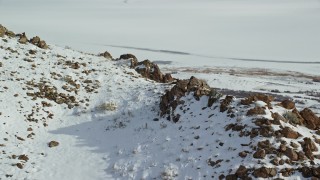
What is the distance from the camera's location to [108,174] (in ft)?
63.7

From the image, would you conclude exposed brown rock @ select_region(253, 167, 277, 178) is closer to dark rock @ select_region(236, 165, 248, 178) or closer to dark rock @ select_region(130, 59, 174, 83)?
dark rock @ select_region(236, 165, 248, 178)

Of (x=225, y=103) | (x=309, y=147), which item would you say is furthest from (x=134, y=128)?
(x=309, y=147)

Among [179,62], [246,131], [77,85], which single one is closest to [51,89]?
[77,85]

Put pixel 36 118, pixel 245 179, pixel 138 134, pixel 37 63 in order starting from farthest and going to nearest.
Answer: pixel 37 63 → pixel 36 118 → pixel 138 134 → pixel 245 179

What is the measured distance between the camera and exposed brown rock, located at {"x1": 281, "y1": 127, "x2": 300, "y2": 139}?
18219mm

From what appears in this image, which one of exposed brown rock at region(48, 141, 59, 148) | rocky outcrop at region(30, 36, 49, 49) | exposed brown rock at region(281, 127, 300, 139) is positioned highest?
rocky outcrop at region(30, 36, 49, 49)

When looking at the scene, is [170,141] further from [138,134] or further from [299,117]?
[299,117]

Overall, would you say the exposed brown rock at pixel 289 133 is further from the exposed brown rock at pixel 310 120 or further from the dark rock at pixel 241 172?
the dark rock at pixel 241 172

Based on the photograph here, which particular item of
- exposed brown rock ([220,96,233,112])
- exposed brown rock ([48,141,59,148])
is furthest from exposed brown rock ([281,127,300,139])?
exposed brown rock ([48,141,59,148])

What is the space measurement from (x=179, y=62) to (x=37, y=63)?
390 feet

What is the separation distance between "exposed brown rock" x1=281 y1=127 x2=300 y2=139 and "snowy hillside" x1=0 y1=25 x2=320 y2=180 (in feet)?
0.15

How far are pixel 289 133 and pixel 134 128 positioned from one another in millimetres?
9677

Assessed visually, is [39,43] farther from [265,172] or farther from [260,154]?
[265,172]

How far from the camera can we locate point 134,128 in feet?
79.6
